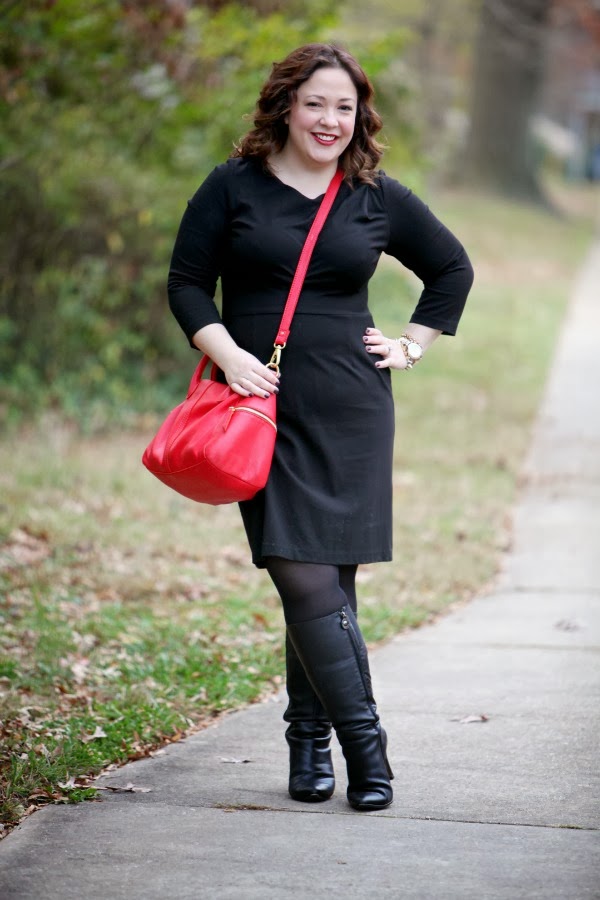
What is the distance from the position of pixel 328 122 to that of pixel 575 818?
2015 millimetres

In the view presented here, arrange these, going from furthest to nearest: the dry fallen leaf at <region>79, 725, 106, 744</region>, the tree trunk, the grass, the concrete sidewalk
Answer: the tree trunk < the grass < the dry fallen leaf at <region>79, 725, 106, 744</region> < the concrete sidewalk

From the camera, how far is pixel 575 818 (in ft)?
11.6

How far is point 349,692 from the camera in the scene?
3.58 meters

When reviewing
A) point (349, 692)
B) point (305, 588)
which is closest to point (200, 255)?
point (305, 588)

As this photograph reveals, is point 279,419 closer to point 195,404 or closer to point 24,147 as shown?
point 195,404

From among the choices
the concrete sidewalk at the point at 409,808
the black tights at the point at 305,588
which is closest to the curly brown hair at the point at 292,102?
the black tights at the point at 305,588

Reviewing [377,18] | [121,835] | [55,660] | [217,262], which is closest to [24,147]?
[55,660]

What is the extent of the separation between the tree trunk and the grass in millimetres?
15564

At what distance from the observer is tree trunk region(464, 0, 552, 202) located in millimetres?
26875

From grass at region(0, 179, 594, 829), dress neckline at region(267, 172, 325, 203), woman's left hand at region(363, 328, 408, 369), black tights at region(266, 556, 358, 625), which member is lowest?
grass at region(0, 179, 594, 829)

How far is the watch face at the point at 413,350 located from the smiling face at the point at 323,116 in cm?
58

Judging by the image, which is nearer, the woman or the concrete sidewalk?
the concrete sidewalk

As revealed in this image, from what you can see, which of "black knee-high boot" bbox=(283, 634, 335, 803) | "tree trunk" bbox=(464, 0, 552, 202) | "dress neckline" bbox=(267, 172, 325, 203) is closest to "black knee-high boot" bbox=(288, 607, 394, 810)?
"black knee-high boot" bbox=(283, 634, 335, 803)

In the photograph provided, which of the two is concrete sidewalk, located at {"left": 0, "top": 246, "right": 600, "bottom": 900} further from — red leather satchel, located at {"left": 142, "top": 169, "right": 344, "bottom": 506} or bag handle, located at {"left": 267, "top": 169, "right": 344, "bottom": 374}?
bag handle, located at {"left": 267, "top": 169, "right": 344, "bottom": 374}
